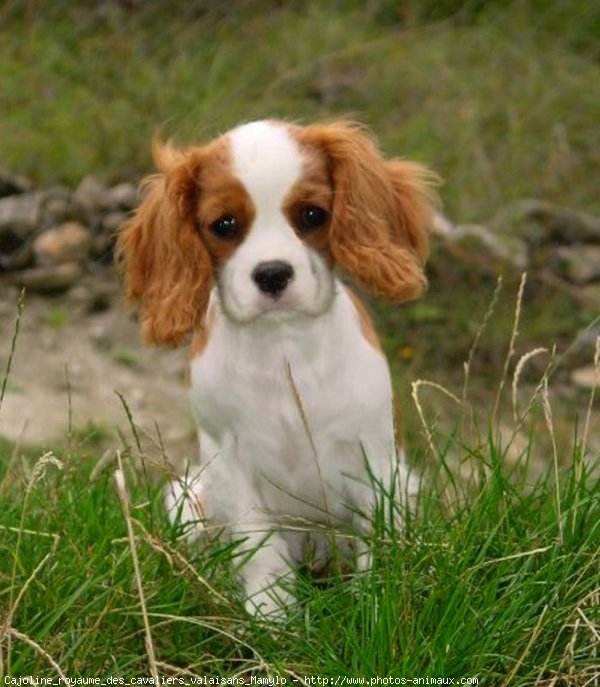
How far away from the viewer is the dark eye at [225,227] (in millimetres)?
3814

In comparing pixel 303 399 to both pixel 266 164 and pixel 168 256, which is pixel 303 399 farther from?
pixel 266 164

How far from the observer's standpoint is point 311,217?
12.7 ft

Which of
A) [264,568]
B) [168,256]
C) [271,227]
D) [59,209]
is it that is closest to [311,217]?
[271,227]

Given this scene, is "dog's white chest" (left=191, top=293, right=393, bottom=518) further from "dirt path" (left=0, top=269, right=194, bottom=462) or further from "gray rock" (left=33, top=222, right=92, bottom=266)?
"gray rock" (left=33, top=222, right=92, bottom=266)

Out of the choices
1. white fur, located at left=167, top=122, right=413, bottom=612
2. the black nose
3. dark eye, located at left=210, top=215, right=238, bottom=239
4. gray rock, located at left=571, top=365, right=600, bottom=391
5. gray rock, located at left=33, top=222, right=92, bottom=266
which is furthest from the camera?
gray rock, located at left=33, top=222, right=92, bottom=266

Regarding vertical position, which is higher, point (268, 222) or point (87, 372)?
point (268, 222)

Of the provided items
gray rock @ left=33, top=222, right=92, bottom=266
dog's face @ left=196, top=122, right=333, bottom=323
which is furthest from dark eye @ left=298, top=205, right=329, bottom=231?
gray rock @ left=33, top=222, right=92, bottom=266

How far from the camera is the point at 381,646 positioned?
3463 millimetres

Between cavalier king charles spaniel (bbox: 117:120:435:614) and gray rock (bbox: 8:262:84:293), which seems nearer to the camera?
cavalier king charles spaniel (bbox: 117:120:435:614)

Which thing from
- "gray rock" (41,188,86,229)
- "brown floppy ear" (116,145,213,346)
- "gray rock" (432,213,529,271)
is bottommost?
"gray rock" (432,213,529,271)

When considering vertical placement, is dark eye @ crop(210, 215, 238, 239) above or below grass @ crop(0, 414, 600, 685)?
above

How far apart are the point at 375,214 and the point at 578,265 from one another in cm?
342

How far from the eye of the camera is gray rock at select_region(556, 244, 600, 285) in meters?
7.25

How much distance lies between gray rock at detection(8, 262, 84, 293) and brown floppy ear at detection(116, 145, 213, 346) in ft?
10.1
